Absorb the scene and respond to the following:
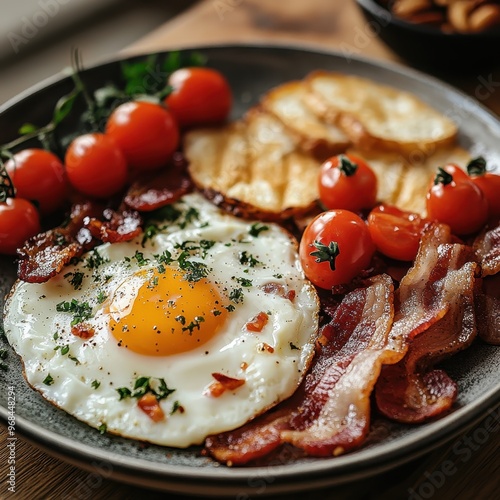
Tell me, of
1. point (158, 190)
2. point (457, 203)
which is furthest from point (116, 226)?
point (457, 203)

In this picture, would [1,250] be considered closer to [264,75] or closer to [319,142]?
[319,142]

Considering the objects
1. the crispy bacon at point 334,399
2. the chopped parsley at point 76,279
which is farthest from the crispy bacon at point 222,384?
the chopped parsley at point 76,279

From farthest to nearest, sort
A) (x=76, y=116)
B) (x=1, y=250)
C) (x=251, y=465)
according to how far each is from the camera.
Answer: (x=76, y=116) → (x=1, y=250) → (x=251, y=465)

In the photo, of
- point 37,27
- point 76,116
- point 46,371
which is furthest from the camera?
point 37,27

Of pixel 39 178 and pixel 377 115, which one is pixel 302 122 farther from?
pixel 39 178

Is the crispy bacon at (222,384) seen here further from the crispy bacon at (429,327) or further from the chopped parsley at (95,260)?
the chopped parsley at (95,260)

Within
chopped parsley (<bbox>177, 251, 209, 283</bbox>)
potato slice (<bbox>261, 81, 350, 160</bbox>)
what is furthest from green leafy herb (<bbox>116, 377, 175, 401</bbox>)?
potato slice (<bbox>261, 81, 350, 160</bbox>)

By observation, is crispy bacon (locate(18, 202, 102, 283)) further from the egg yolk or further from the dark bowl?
the dark bowl

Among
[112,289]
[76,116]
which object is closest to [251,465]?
[112,289]
